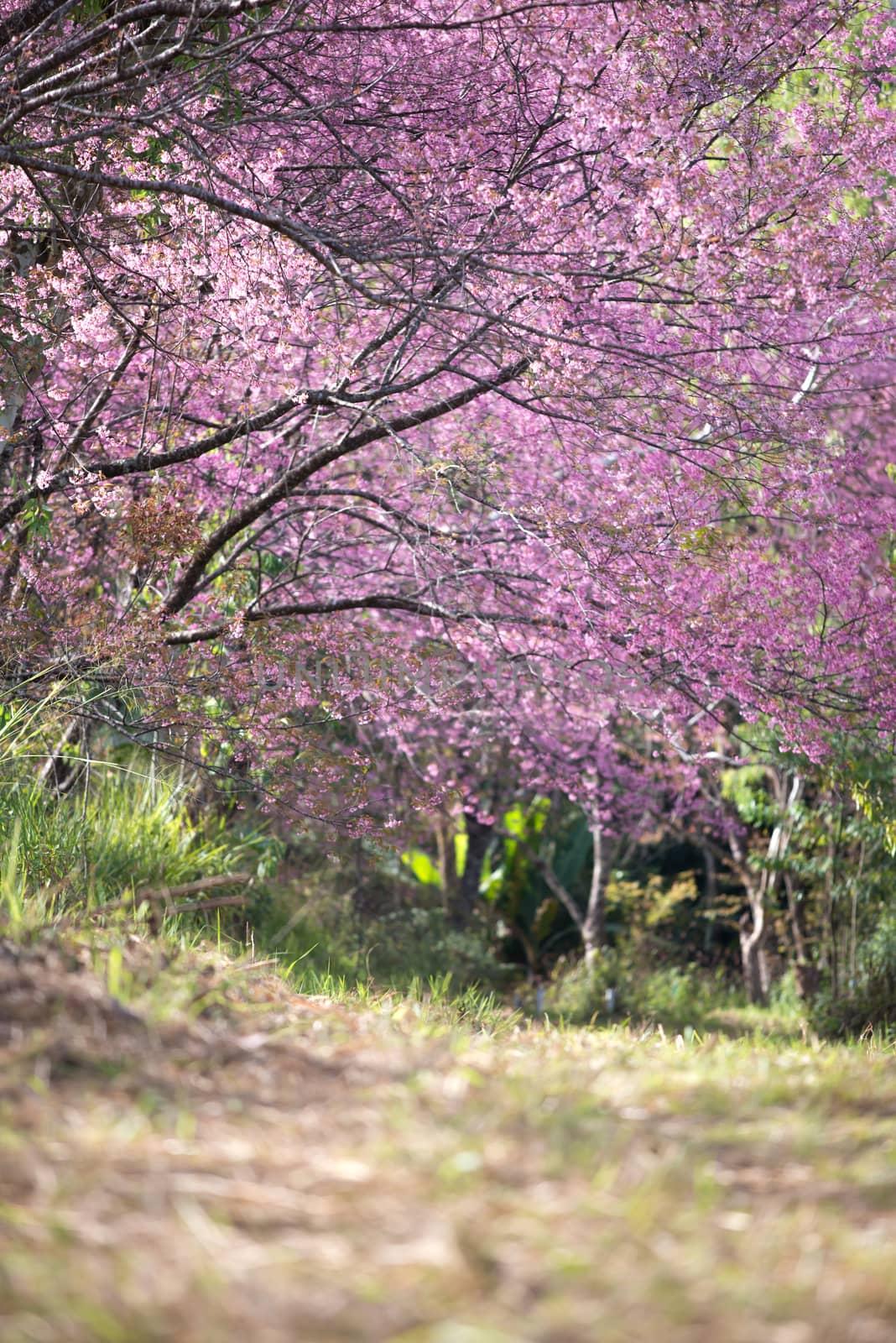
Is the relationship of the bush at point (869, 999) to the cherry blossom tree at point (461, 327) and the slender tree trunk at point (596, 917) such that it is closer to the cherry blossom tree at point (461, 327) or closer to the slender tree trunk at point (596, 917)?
the slender tree trunk at point (596, 917)

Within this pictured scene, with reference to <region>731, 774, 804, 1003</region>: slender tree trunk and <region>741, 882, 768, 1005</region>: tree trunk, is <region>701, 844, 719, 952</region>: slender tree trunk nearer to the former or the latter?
<region>731, 774, 804, 1003</region>: slender tree trunk

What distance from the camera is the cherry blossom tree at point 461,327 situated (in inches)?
199

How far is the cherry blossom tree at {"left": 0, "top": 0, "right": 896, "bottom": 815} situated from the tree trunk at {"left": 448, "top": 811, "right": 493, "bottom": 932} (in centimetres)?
659

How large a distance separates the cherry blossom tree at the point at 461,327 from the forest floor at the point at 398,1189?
2932 mm

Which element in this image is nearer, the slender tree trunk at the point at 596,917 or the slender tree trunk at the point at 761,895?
the slender tree trunk at the point at 761,895

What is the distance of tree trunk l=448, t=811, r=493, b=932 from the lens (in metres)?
13.7

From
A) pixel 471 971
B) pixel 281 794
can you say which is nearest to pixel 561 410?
pixel 281 794

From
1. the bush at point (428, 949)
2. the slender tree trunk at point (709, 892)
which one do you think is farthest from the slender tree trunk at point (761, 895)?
the bush at point (428, 949)

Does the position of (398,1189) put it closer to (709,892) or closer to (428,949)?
(428,949)

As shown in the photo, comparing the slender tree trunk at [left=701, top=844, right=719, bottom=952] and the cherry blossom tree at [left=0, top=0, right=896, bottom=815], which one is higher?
the cherry blossom tree at [left=0, top=0, right=896, bottom=815]

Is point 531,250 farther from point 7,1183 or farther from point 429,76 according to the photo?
point 7,1183

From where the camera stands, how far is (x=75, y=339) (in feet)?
21.2

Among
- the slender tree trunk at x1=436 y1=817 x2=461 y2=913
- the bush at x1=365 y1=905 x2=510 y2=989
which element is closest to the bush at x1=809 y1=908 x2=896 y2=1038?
the bush at x1=365 y1=905 x2=510 y2=989

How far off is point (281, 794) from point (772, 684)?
2415 mm
